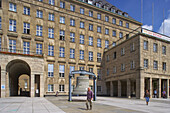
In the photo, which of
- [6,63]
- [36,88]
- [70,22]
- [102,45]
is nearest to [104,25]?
[102,45]

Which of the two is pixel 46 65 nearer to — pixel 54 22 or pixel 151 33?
pixel 54 22

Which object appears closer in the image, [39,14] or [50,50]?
[39,14]

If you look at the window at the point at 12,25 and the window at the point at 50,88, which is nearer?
the window at the point at 12,25

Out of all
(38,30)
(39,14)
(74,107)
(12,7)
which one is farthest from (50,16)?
(74,107)

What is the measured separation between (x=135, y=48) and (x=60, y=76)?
18.4 metres

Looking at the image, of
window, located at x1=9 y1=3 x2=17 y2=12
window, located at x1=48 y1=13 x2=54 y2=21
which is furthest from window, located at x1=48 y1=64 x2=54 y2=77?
window, located at x1=9 y1=3 x2=17 y2=12

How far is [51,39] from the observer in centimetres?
3900

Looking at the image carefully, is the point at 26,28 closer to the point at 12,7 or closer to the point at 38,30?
the point at 38,30

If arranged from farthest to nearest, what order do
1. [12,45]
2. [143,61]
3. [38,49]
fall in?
[38,49], [12,45], [143,61]

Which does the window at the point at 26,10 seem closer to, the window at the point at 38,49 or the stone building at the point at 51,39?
the stone building at the point at 51,39

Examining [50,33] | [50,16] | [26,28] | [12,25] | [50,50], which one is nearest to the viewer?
[12,25]

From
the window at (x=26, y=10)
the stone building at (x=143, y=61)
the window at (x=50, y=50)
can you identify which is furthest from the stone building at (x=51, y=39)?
the stone building at (x=143, y=61)

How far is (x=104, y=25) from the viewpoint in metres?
46.9

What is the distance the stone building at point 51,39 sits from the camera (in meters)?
32.0
